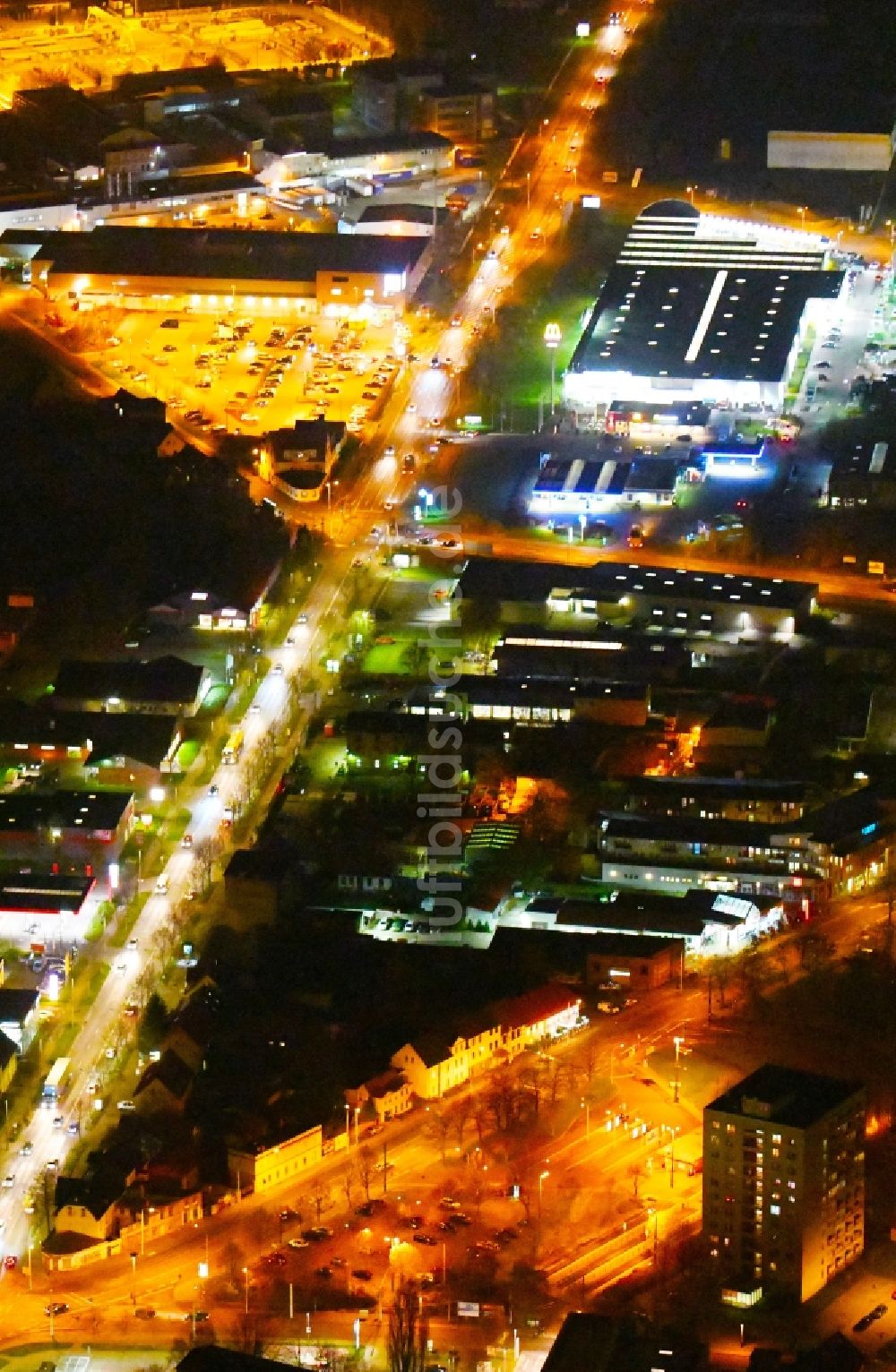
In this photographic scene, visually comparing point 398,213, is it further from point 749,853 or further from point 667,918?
point 667,918

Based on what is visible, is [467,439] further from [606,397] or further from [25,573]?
[25,573]

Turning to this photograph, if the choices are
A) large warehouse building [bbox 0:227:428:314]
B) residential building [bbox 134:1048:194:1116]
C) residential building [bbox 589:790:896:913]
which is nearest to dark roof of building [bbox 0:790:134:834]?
residential building [bbox 589:790:896:913]

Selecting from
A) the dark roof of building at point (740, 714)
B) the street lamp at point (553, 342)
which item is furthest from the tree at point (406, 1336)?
the street lamp at point (553, 342)

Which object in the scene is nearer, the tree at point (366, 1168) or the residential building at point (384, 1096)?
the tree at point (366, 1168)

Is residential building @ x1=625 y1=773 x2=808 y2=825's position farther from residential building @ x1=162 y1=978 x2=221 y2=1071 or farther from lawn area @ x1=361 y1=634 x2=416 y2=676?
residential building @ x1=162 y1=978 x2=221 y2=1071

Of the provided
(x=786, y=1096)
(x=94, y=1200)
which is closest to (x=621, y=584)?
(x=786, y=1096)

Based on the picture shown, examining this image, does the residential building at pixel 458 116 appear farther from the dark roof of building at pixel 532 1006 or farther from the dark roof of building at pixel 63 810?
the dark roof of building at pixel 532 1006
